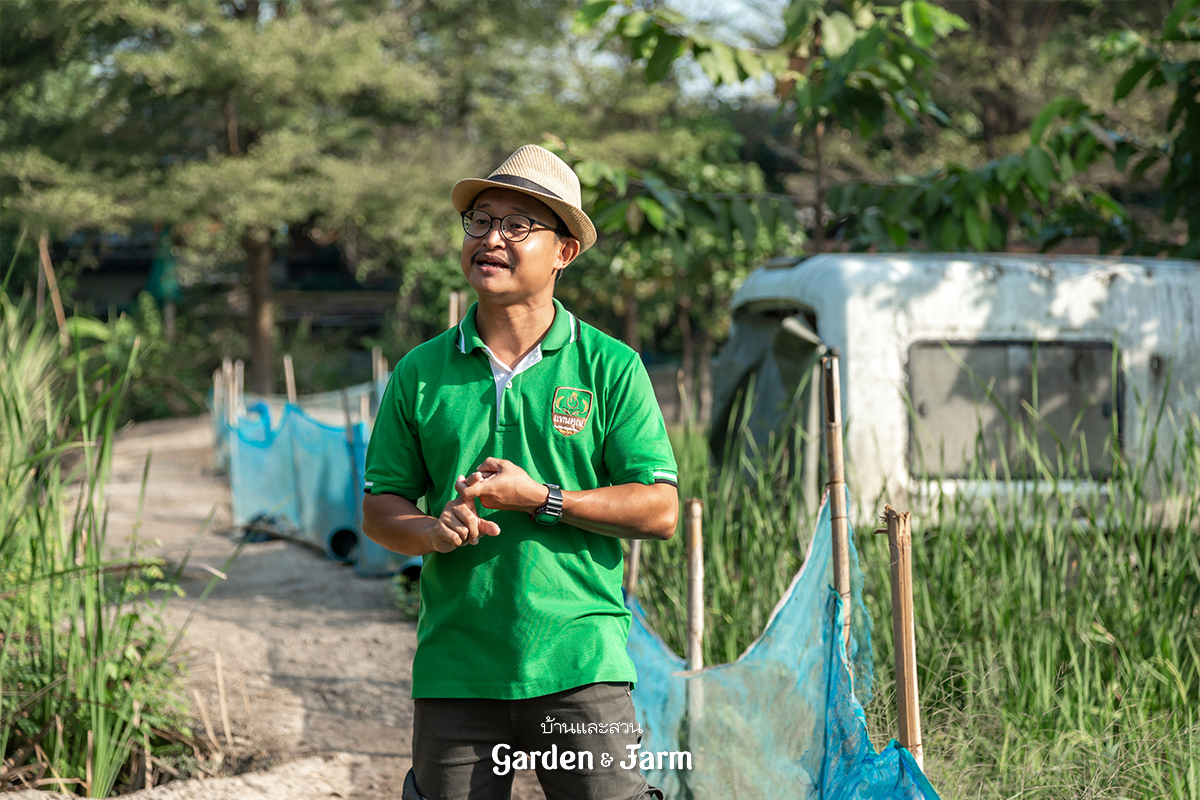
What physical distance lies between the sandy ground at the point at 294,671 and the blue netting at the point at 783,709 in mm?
779

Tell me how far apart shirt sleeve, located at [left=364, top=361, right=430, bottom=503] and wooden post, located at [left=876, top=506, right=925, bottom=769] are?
3.11 ft

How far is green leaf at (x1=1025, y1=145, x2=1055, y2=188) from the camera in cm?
468

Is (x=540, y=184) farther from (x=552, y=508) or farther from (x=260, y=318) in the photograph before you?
(x=260, y=318)

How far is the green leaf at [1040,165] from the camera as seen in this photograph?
4.68 meters

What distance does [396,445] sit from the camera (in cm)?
199

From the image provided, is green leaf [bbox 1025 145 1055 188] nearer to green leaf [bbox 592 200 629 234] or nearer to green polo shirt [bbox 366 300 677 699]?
green leaf [bbox 592 200 629 234]

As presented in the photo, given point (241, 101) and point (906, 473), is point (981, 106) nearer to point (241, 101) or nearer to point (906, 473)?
point (241, 101)

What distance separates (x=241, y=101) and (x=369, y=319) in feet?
27.3

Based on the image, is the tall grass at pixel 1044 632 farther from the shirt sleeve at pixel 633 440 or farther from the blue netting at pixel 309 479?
Answer: the blue netting at pixel 309 479

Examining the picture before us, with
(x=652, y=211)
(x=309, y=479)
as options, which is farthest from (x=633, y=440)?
(x=309, y=479)

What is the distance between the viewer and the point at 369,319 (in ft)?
78.3

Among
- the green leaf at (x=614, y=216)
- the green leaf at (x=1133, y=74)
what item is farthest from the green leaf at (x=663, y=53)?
the green leaf at (x=1133, y=74)

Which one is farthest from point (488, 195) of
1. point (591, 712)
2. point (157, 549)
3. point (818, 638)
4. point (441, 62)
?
point (441, 62)

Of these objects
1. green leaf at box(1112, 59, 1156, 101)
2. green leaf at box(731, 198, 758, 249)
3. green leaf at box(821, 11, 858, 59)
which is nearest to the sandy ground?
green leaf at box(731, 198, 758, 249)
